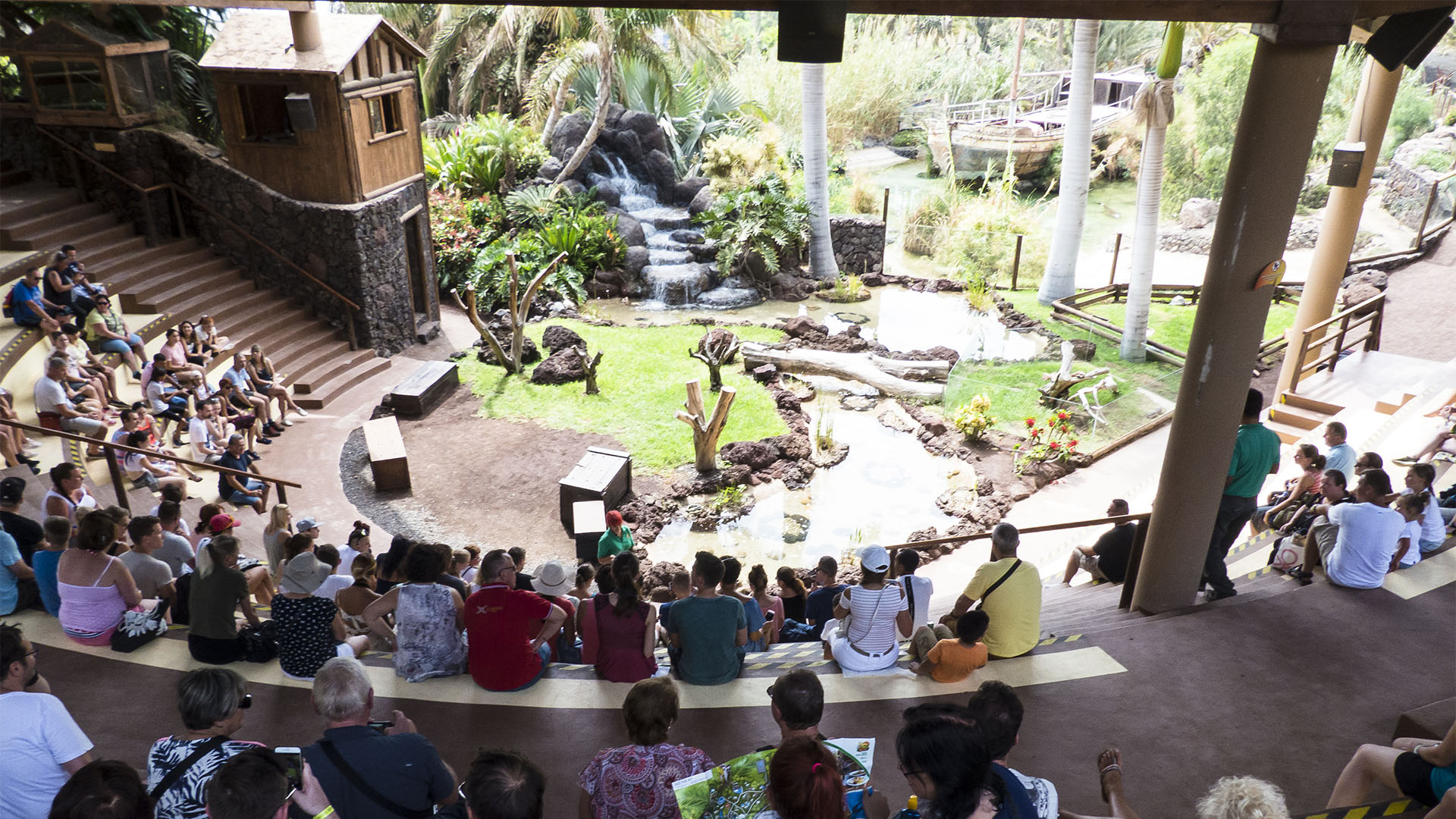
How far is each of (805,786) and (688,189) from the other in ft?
69.6

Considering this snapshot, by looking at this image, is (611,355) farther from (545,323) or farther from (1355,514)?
(1355,514)

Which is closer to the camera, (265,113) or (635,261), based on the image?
(265,113)

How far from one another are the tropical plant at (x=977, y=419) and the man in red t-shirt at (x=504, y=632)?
8628 millimetres

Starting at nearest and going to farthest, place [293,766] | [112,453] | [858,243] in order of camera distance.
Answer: [293,766] → [112,453] → [858,243]

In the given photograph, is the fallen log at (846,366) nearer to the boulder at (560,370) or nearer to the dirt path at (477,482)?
the boulder at (560,370)

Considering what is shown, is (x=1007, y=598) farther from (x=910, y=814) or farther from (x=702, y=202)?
(x=702, y=202)

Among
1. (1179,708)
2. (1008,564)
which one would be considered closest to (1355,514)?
(1179,708)

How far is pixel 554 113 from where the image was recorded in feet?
73.2

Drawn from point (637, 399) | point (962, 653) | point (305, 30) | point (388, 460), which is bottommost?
point (637, 399)

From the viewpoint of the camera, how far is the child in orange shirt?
4.85m

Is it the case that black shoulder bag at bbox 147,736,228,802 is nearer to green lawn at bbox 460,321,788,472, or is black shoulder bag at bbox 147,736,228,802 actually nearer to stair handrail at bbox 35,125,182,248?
green lawn at bbox 460,321,788,472

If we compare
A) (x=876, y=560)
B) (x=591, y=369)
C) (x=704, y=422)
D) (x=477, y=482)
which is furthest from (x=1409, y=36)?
(x=591, y=369)

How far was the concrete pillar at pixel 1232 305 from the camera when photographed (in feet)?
16.7

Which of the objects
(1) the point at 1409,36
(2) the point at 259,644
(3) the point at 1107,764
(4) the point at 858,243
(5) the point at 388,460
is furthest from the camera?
(4) the point at 858,243
